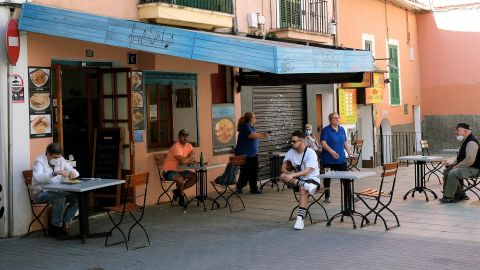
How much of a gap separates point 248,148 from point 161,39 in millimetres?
4744

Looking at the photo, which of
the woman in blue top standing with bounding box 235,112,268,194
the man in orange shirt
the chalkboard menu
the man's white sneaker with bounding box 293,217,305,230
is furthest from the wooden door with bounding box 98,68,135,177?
the man's white sneaker with bounding box 293,217,305,230

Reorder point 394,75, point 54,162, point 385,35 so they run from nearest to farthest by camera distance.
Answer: point 54,162, point 385,35, point 394,75

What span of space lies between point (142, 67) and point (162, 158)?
5.92ft

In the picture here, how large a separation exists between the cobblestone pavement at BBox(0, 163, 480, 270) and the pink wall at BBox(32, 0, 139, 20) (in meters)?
3.52

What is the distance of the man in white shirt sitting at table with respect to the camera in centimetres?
838

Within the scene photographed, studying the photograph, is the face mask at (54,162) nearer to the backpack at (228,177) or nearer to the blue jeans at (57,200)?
the blue jeans at (57,200)

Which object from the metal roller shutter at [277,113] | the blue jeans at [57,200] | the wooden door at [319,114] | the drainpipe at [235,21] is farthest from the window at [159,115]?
the wooden door at [319,114]

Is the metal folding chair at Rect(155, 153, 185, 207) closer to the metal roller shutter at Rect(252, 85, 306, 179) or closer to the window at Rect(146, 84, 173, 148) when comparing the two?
the window at Rect(146, 84, 173, 148)

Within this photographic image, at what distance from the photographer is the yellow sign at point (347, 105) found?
17.8 m

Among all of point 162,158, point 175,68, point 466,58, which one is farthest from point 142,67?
point 466,58

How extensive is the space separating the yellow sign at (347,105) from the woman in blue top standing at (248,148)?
18.9 feet

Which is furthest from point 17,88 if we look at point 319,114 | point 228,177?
point 319,114

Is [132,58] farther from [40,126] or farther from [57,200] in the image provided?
[57,200]

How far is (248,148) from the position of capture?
12.6m
